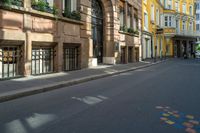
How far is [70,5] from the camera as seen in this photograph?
607 inches

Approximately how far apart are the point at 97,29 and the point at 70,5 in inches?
201

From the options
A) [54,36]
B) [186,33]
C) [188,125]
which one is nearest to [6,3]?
[54,36]

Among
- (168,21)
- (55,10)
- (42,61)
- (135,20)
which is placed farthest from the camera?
(168,21)

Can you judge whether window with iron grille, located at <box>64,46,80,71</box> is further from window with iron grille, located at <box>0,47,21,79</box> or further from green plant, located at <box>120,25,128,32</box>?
green plant, located at <box>120,25,128,32</box>

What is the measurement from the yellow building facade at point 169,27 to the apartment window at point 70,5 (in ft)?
56.5

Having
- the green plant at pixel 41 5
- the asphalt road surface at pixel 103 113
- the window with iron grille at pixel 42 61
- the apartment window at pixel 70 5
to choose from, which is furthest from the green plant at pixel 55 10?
the asphalt road surface at pixel 103 113

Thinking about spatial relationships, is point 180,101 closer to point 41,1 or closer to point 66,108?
point 66,108

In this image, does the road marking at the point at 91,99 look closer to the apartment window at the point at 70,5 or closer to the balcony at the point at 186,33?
the apartment window at the point at 70,5

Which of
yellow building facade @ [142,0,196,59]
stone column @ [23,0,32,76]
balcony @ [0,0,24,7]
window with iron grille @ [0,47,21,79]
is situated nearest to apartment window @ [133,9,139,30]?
yellow building facade @ [142,0,196,59]

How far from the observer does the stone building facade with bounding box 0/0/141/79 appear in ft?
35.0

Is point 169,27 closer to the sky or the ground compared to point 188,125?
closer to the sky

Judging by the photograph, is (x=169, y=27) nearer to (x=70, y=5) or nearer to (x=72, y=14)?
(x=70, y=5)

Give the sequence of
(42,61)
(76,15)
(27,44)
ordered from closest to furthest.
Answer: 1. (27,44)
2. (42,61)
3. (76,15)

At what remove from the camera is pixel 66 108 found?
6078 mm
